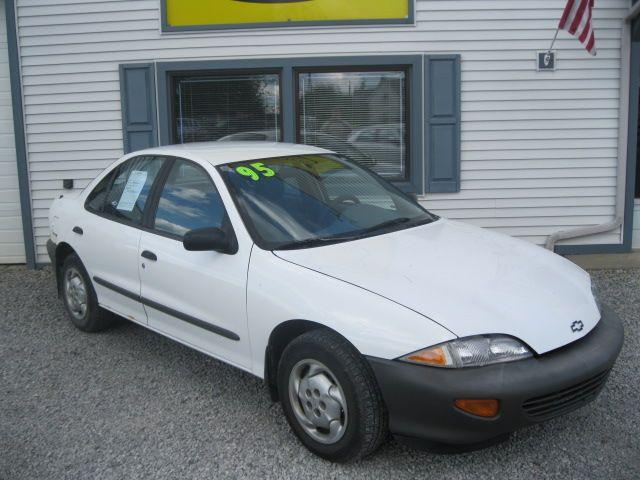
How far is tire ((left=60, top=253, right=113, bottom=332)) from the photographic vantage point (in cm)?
545

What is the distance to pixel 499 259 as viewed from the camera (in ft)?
12.9

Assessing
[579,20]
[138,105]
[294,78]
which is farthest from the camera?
[138,105]

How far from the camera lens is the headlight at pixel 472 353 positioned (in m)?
3.14

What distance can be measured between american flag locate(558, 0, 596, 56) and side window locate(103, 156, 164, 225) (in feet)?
14.1

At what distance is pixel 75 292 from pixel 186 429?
213cm

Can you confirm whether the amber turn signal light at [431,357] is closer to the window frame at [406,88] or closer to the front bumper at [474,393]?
the front bumper at [474,393]

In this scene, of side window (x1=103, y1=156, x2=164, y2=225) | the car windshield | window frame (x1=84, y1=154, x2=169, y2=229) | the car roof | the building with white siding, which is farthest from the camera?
the building with white siding

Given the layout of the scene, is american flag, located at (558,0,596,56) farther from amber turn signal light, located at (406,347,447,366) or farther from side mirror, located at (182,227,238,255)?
amber turn signal light, located at (406,347,447,366)

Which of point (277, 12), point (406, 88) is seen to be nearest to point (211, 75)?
point (277, 12)

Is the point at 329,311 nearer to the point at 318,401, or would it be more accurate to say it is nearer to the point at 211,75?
the point at 318,401

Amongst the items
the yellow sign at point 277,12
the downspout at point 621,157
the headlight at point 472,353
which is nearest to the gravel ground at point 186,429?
the headlight at point 472,353

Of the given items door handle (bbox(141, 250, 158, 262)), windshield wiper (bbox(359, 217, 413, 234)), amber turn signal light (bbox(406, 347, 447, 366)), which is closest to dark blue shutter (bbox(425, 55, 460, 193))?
windshield wiper (bbox(359, 217, 413, 234))

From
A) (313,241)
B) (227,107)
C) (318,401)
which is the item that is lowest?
(318,401)

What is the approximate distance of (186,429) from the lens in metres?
4.00
